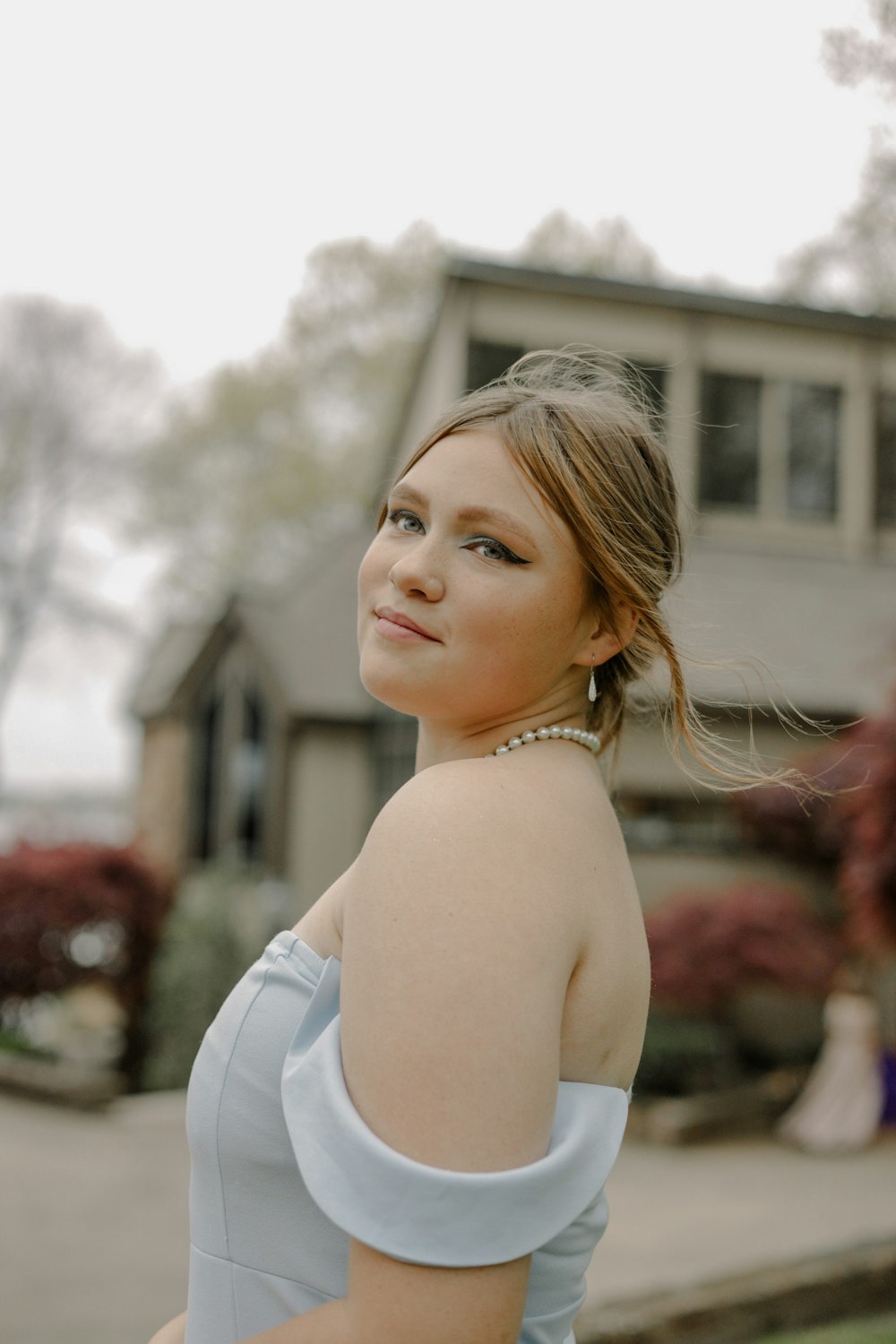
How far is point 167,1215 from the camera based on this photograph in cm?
673

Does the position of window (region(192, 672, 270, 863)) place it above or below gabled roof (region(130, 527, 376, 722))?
below

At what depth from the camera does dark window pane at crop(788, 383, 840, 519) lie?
1456 cm

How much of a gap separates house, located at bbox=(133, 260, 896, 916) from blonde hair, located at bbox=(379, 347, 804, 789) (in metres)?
10.8

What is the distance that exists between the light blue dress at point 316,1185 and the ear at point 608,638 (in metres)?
0.43

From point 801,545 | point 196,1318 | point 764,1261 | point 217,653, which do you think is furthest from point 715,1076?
point 196,1318

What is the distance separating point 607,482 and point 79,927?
34.1ft

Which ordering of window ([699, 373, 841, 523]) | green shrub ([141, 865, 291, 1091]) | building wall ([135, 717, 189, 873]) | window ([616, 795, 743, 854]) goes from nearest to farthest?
green shrub ([141, 865, 291, 1091])
window ([616, 795, 743, 854])
window ([699, 373, 841, 523])
building wall ([135, 717, 189, 873])

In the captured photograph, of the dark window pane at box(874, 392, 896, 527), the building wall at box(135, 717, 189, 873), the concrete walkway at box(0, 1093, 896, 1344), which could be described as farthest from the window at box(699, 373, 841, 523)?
the concrete walkway at box(0, 1093, 896, 1344)

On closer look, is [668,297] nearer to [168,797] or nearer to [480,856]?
[168,797]

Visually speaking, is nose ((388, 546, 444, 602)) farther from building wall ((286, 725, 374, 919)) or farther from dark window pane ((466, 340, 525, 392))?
building wall ((286, 725, 374, 919))

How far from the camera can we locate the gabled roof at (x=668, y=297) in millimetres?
13055

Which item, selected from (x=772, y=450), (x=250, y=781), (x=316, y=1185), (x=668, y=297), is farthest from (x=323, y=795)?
(x=316, y=1185)

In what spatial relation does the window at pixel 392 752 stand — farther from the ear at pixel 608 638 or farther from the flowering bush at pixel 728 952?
the ear at pixel 608 638

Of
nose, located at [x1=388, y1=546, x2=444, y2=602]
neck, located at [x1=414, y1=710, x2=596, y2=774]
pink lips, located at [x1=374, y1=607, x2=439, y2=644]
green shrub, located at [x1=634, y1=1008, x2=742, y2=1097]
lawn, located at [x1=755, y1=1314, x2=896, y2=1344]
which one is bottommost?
green shrub, located at [x1=634, y1=1008, x2=742, y2=1097]
